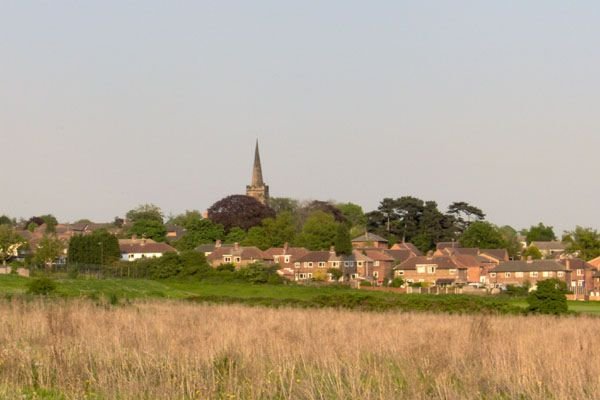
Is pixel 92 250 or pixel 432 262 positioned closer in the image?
pixel 92 250

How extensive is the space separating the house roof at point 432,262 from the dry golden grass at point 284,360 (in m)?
75.0

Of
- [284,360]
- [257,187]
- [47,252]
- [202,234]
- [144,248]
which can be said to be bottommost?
[284,360]

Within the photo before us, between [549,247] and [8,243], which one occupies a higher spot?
[549,247]

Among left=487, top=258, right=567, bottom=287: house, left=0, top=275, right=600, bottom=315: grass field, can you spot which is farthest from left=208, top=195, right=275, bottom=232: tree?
left=0, top=275, right=600, bottom=315: grass field

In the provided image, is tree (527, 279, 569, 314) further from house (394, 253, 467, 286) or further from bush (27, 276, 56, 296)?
house (394, 253, 467, 286)

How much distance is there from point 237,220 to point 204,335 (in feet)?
352

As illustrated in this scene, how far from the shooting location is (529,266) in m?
102

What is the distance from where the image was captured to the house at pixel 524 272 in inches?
3952

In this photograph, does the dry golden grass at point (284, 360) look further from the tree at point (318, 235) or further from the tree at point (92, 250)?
the tree at point (318, 235)

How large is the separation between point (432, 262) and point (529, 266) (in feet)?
31.1

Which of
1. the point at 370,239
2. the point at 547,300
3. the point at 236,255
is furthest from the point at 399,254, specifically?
the point at 547,300

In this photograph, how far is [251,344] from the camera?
72.0ft

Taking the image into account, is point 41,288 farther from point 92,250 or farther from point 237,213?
point 237,213

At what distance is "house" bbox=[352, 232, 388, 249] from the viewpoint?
406 ft
